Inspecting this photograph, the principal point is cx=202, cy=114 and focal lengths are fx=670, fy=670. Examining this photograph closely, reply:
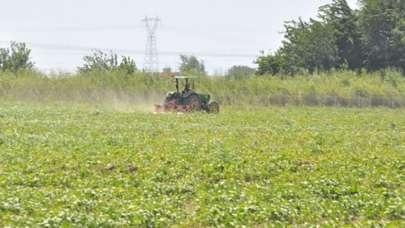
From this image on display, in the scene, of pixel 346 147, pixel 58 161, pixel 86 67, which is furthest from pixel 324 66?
pixel 58 161

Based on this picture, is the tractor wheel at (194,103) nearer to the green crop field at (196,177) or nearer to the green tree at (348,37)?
the green crop field at (196,177)

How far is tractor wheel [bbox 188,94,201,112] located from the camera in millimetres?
33219

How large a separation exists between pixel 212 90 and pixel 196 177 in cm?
3269

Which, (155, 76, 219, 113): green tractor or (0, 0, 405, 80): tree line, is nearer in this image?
(155, 76, 219, 113): green tractor

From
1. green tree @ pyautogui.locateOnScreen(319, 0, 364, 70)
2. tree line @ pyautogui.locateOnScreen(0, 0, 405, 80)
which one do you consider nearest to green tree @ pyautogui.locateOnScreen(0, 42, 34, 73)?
tree line @ pyautogui.locateOnScreen(0, 0, 405, 80)

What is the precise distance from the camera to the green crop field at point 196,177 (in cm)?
885

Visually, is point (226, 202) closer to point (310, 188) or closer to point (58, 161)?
point (310, 188)

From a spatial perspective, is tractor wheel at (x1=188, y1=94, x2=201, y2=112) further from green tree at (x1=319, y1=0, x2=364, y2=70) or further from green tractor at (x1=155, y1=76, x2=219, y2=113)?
green tree at (x1=319, y1=0, x2=364, y2=70)

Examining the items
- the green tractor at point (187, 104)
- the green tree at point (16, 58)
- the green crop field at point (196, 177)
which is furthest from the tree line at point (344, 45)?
the green crop field at point (196, 177)

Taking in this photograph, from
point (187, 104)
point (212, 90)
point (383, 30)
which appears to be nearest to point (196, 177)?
point (187, 104)

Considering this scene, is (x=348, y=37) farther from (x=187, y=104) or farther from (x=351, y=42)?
(x=187, y=104)

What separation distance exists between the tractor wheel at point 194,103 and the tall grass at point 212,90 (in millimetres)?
8455

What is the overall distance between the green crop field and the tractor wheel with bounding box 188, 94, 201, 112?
1098 cm

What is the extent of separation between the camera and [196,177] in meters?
12.1
